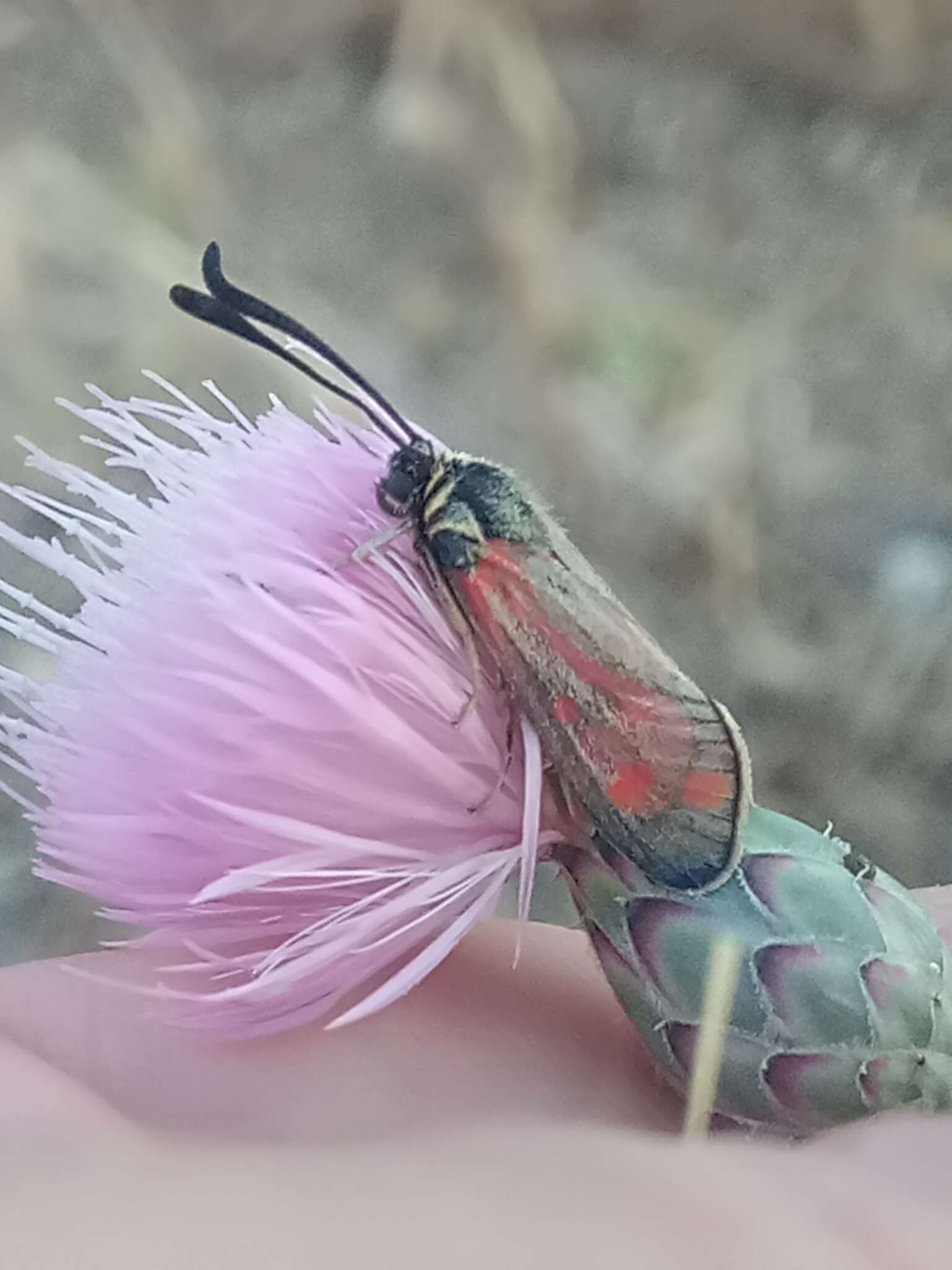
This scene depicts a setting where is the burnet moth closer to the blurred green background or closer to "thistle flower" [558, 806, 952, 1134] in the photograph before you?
"thistle flower" [558, 806, 952, 1134]

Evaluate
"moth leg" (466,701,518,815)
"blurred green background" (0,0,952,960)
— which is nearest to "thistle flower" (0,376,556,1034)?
"moth leg" (466,701,518,815)

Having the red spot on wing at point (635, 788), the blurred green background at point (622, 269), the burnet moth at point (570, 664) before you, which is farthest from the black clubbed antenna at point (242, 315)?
the blurred green background at point (622, 269)

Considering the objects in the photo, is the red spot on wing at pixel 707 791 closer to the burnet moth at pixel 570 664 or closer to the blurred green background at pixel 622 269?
the burnet moth at pixel 570 664

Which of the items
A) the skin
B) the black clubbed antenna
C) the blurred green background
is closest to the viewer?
the skin

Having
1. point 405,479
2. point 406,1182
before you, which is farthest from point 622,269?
point 406,1182

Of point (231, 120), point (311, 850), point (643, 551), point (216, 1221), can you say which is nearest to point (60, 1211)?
point (216, 1221)

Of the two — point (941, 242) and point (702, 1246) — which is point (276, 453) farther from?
point (941, 242)

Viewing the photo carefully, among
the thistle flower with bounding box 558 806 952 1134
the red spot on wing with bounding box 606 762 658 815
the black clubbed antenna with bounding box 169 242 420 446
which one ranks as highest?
the black clubbed antenna with bounding box 169 242 420 446
